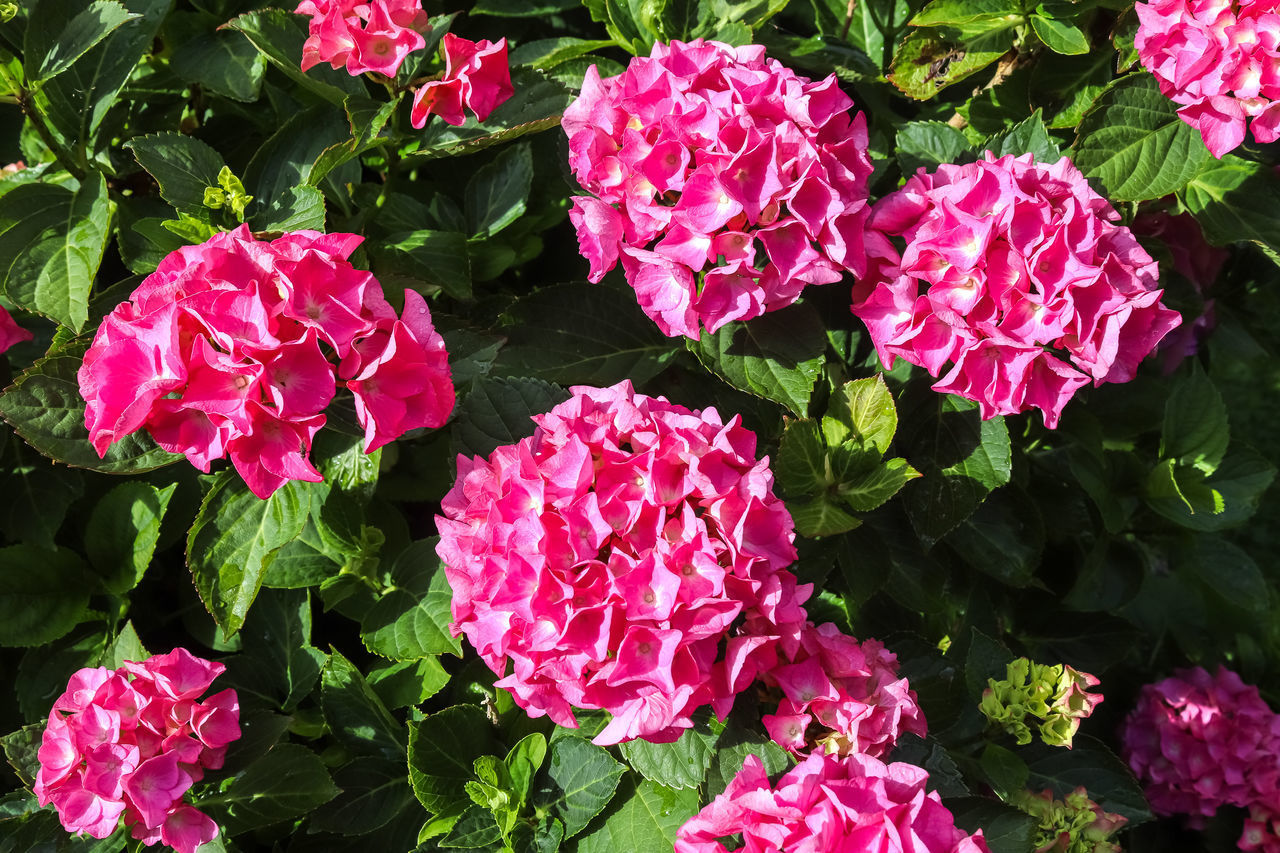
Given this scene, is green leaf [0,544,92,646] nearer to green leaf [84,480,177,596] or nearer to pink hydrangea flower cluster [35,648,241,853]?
green leaf [84,480,177,596]

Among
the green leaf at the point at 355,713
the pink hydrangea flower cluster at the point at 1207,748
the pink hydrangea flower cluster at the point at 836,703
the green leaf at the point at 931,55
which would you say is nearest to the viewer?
the pink hydrangea flower cluster at the point at 836,703

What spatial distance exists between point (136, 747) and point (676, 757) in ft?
2.62

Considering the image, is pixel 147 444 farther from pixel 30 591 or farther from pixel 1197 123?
pixel 1197 123

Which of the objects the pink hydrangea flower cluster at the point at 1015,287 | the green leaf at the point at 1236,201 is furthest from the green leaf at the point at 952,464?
the green leaf at the point at 1236,201

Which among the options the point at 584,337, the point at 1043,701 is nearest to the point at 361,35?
the point at 584,337

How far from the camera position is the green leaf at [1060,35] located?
195 cm

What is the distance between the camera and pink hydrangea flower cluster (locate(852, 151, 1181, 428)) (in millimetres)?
1557

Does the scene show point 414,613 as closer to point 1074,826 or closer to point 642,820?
point 642,820

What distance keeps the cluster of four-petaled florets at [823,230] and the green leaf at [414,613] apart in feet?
1.97

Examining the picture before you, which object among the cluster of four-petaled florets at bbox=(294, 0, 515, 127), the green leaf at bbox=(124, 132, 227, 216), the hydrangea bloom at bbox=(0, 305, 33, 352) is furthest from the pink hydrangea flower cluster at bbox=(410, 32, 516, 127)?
the hydrangea bloom at bbox=(0, 305, 33, 352)

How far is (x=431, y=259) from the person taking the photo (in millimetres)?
1868

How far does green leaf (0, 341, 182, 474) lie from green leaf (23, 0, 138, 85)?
51 centimetres

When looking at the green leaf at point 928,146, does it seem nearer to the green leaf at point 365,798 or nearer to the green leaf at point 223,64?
the green leaf at point 223,64

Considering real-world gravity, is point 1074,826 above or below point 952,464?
below
